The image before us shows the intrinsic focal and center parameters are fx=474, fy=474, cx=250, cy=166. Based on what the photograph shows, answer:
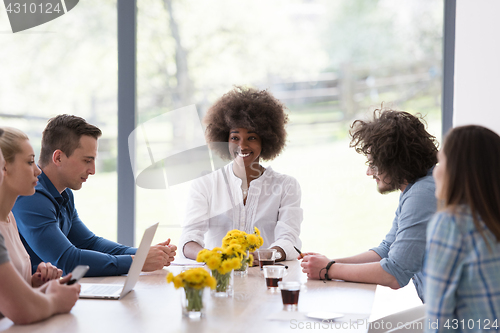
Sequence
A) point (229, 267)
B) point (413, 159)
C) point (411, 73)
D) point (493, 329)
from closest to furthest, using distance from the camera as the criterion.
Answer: point (493, 329), point (229, 267), point (413, 159), point (411, 73)

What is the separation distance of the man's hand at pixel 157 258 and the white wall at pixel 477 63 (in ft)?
6.23

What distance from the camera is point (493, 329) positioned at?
111 centimetres

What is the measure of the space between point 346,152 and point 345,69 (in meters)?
0.56

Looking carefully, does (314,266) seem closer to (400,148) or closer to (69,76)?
(400,148)

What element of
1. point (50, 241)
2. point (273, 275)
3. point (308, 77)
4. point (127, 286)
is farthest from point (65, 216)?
point (308, 77)

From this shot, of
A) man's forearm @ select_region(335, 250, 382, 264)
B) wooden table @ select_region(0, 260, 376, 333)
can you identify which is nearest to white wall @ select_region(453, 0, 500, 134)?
man's forearm @ select_region(335, 250, 382, 264)

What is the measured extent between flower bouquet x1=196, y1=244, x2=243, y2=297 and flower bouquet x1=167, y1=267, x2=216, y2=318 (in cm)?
16

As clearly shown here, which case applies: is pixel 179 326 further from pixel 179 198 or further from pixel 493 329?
pixel 179 198

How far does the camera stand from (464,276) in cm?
112

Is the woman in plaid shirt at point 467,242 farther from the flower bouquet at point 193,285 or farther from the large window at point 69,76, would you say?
the large window at point 69,76

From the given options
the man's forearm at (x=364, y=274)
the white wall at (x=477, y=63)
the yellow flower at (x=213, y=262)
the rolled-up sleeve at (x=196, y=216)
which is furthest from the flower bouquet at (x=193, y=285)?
the white wall at (x=477, y=63)

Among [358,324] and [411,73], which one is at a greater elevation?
[411,73]

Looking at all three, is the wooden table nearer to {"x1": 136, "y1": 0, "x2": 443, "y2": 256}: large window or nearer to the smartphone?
the smartphone

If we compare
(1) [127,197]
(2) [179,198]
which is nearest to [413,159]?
(2) [179,198]
